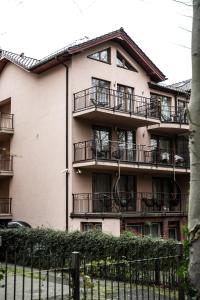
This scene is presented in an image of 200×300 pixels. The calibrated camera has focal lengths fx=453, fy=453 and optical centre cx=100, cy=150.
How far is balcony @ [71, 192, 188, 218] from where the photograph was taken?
22453 millimetres

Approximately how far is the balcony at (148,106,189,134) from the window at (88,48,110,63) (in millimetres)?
4456

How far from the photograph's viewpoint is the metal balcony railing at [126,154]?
2302cm

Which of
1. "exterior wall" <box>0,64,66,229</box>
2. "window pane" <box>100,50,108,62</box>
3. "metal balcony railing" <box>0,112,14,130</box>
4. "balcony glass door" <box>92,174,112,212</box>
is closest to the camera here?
"balcony glass door" <box>92,174,112,212</box>

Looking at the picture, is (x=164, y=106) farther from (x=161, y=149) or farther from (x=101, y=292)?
(x=101, y=292)

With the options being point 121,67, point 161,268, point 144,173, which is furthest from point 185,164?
point 161,268

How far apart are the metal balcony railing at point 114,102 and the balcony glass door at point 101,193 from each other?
3819 millimetres

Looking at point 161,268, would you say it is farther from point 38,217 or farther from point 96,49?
point 96,49

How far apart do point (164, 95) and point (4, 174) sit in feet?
37.1

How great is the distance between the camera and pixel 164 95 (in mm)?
29359

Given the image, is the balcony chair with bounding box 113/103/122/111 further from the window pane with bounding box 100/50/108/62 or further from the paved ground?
the paved ground

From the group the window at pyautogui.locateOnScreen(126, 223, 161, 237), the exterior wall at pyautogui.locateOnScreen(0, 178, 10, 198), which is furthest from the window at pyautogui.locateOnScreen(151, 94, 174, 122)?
the exterior wall at pyautogui.locateOnScreen(0, 178, 10, 198)

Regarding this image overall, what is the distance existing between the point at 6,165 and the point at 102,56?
8.72 m

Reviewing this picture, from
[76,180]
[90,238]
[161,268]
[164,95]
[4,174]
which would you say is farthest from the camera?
[164,95]

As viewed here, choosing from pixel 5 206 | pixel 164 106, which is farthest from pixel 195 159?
pixel 5 206
